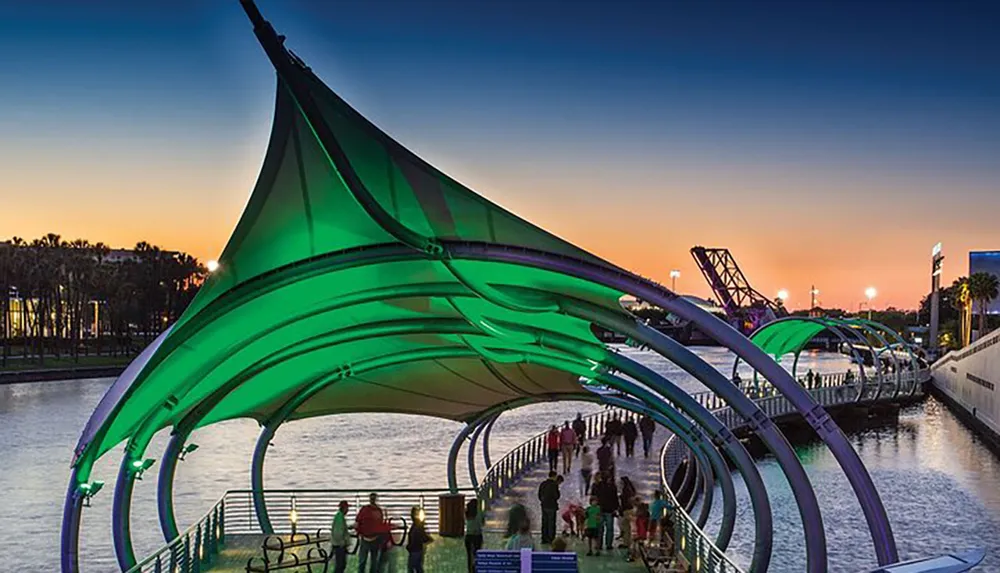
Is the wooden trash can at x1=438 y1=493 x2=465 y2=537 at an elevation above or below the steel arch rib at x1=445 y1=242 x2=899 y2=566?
below

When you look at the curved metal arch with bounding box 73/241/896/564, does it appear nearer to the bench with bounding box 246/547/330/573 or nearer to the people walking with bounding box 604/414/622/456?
the bench with bounding box 246/547/330/573

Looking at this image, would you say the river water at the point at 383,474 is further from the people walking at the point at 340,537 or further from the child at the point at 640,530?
the people walking at the point at 340,537

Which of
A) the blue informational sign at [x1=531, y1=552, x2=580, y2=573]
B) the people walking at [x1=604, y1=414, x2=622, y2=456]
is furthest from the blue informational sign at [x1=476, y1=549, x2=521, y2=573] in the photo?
Answer: the people walking at [x1=604, y1=414, x2=622, y2=456]

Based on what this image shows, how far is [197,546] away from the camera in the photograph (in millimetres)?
13539

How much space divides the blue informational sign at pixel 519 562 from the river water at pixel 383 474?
1256 cm

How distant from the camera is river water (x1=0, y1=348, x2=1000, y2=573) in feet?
85.4

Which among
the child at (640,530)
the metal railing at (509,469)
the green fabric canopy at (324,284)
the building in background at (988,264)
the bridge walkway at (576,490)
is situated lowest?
A: the bridge walkway at (576,490)

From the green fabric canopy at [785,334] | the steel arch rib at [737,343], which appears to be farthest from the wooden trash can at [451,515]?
the green fabric canopy at [785,334]

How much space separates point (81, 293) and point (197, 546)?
9175 cm

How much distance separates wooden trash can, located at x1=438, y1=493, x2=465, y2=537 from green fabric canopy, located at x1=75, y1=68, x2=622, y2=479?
3008 millimetres

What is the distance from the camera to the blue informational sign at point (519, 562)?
11.5 m

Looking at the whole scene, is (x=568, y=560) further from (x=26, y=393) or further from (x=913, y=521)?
(x=26, y=393)

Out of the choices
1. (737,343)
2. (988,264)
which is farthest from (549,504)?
(988,264)

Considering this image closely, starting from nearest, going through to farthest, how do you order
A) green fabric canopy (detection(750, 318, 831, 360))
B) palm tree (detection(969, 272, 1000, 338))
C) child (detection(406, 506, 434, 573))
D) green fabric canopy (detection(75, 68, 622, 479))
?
green fabric canopy (detection(75, 68, 622, 479)) → child (detection(406, 506, 434, 573)) → green fabric canopy (detection(750, 318, 831, 360)) → palm tree (detection(969, 272, 1000, 338))
